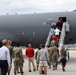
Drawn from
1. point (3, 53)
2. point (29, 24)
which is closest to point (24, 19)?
point (29, 24)

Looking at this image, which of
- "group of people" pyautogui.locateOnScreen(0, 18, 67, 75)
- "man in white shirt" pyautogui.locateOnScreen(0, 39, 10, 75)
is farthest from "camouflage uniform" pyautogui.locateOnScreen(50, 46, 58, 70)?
"man in white shirt" pyautogui.locateOnScreen(0, 39, 10, 75)

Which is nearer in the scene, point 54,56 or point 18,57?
point 18,57

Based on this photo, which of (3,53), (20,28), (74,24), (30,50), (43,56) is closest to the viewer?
(3,53)

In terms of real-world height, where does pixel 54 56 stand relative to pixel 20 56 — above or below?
below

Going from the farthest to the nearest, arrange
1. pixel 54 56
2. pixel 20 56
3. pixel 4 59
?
pixel 54 56 < pixel 20 56 < pixel 4 59

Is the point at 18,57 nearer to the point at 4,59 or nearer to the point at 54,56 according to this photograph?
the point at 54,56

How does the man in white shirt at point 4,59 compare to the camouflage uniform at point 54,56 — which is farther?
the camouflage uniform at point 54,56

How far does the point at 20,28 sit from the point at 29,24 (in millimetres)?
983

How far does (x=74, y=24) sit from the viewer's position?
2667 centimetres

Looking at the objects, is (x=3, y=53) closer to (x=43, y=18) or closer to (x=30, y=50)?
(x=30, y=50)

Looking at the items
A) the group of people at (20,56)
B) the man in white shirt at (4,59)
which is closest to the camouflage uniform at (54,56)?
the group of people at (20,56)

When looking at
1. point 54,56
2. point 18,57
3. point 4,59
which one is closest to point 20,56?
point 18,57

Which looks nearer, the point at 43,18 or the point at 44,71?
the point at 44,71

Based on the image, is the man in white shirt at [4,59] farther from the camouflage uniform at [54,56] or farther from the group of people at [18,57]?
the camouflage uniform at [54,56]
